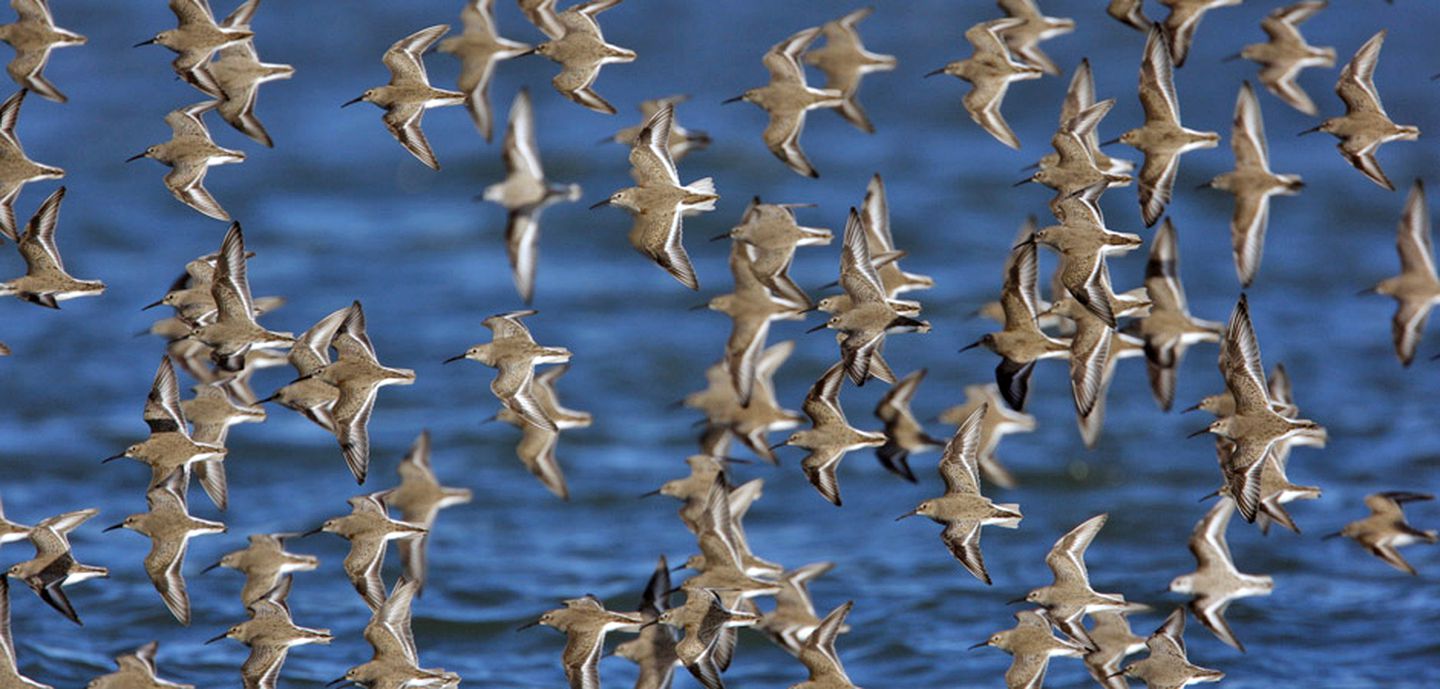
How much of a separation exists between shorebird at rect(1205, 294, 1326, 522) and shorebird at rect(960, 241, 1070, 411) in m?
0.89

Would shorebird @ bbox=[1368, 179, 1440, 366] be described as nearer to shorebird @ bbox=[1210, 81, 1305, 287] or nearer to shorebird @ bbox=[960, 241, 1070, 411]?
shorebird @ bbox=[1210, 81, 1305, 287]

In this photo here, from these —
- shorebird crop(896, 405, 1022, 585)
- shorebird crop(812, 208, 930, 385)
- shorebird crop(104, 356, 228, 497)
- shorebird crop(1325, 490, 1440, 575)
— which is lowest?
shorebird crop(1325, 490, 1440, 575)

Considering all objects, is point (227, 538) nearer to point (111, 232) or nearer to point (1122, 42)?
point (111, 232)

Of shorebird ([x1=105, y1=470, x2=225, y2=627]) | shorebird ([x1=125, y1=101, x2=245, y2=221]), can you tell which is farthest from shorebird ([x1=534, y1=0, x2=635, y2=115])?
shorebird ([x1=105, y1=470, x2=225, y2=627])

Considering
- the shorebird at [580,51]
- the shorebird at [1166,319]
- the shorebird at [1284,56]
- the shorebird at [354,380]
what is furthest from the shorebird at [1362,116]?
the shorebird at [354,380]

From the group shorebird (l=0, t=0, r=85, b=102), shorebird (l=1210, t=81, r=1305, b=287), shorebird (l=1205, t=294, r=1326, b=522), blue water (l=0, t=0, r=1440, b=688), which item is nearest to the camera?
shorebird (l=1205, t=294, r=1326, b=522)

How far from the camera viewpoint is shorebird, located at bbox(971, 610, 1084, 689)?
8.46 m

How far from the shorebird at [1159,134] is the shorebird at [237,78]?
3.81 m

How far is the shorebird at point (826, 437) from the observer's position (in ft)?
29.0

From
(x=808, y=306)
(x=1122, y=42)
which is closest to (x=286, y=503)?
(x=808, y=306)

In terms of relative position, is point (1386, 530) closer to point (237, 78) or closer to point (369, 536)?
point (369, 536)

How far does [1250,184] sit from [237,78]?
4.62 m

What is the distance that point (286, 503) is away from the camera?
15438mm

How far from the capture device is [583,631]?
8523 mm
